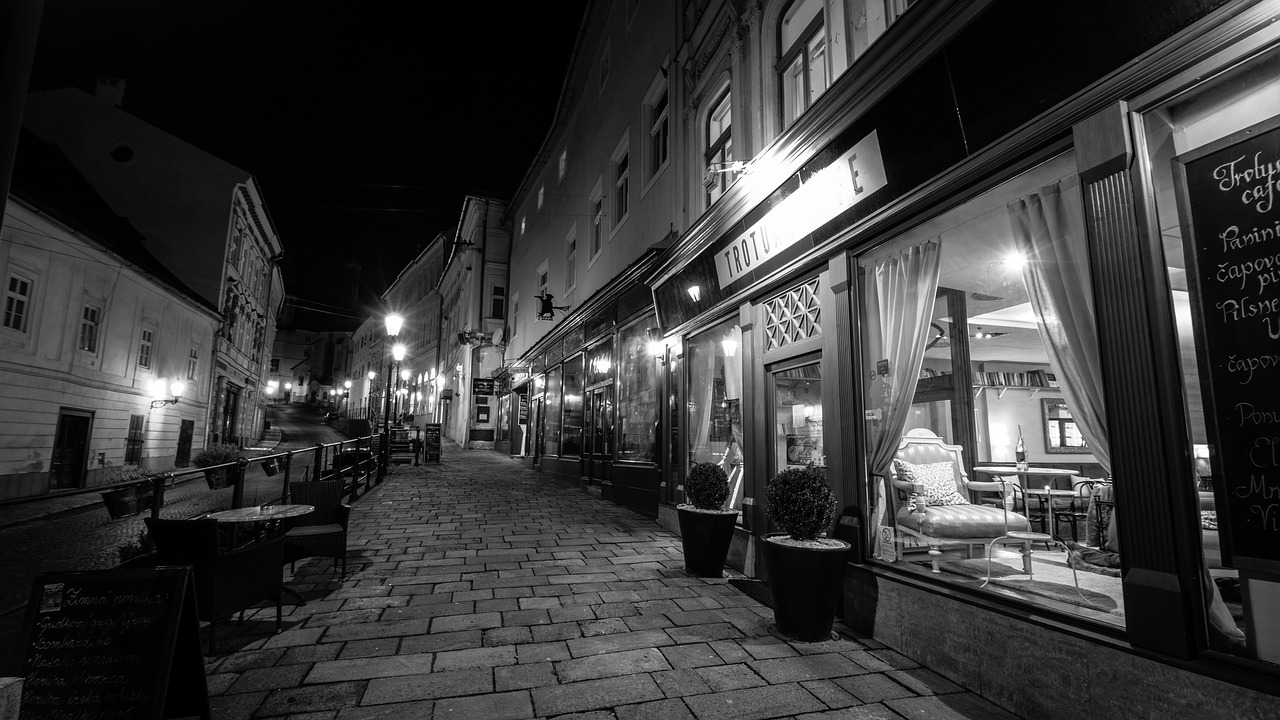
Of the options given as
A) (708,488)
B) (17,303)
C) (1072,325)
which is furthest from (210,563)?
(17,303)

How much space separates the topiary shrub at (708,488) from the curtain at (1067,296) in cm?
365

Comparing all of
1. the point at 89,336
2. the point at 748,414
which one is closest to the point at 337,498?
the point at 748,414

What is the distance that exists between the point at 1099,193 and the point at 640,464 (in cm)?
877

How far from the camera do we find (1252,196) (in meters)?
2.59

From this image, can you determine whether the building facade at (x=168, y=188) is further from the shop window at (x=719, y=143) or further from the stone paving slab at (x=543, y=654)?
the shop window at (x=719, y=143)


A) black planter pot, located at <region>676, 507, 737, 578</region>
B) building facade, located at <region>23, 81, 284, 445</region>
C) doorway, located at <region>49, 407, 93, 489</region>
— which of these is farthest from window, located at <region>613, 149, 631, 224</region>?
building facade, located at <region>23, 81, 284, 445</region>

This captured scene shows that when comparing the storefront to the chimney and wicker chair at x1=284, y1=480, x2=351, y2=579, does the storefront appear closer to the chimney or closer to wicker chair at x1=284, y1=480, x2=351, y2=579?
wicker chair at x1=284, y1=480, x2=351, y2=579

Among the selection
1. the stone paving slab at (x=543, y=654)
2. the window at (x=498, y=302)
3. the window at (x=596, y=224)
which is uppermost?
the window at (x=498, y=302)

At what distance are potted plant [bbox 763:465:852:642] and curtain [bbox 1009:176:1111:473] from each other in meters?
1.86

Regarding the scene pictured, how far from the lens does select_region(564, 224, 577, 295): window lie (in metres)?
17.2

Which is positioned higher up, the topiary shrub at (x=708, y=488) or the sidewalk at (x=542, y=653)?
the topiary shrub at (x=708, y=488)

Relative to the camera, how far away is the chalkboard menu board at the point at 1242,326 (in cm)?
247

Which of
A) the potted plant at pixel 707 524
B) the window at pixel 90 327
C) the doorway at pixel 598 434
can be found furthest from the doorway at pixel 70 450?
the potted plant at pixel 707 524

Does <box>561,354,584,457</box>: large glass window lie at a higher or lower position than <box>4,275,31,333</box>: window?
lower
